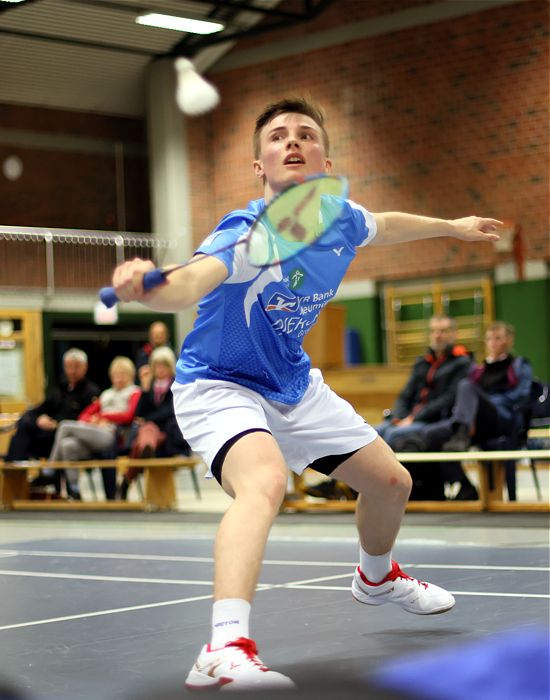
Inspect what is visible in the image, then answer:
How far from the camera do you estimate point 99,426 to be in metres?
11.1

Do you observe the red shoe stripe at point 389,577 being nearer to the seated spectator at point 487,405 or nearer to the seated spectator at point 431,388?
the seated spectator at point 487,405

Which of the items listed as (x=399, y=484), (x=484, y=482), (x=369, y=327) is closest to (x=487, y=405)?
(x=484, y=482)

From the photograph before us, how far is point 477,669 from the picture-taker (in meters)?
0.91

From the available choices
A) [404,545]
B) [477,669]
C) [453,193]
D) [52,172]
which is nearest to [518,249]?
[453,193]

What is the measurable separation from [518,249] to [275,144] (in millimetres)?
14860

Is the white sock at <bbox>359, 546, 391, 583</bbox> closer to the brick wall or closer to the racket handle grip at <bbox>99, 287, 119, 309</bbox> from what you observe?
the racket handle grip at <bbox>99, 287, 119, 309</bbox>

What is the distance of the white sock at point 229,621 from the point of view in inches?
102

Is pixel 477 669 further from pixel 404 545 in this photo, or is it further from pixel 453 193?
pixel 453 193

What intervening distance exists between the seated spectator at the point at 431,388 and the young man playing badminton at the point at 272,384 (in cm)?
541

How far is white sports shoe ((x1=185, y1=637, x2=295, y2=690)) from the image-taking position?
2479mm

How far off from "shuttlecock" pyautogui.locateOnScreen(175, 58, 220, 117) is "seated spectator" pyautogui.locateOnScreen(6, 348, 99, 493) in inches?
441

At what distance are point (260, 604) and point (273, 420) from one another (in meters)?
1.46

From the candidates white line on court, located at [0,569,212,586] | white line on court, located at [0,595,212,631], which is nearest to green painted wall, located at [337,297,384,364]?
white line on court, located at [0,569,212,586]

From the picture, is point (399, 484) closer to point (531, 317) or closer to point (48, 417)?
point (48, 417)
